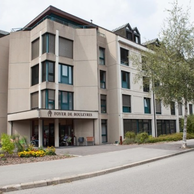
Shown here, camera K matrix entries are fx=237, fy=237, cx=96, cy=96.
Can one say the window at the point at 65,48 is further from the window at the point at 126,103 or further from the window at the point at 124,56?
the window at the point at 126,103

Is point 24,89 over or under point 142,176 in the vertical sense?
over

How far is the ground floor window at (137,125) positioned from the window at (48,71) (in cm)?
878

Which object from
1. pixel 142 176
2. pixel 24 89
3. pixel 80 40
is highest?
pixel 80 40

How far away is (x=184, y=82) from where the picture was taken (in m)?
15.7

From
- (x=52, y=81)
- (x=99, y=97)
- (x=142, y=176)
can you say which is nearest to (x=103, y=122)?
(x=99, y=97)

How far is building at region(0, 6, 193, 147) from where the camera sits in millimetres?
22625

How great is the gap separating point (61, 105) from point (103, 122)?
4890 mm

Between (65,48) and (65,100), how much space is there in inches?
209

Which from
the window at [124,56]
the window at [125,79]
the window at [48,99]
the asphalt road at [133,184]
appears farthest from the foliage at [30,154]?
the window at [124,56]

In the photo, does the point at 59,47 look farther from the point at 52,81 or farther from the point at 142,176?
the point at 142,176

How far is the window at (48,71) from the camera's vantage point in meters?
22.1

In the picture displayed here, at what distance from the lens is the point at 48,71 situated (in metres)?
22.2

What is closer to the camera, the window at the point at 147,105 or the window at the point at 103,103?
the window at the point at 103,103

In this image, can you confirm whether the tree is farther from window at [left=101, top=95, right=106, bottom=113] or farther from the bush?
window at [left=101, top=95, right=106, bottom=113]
